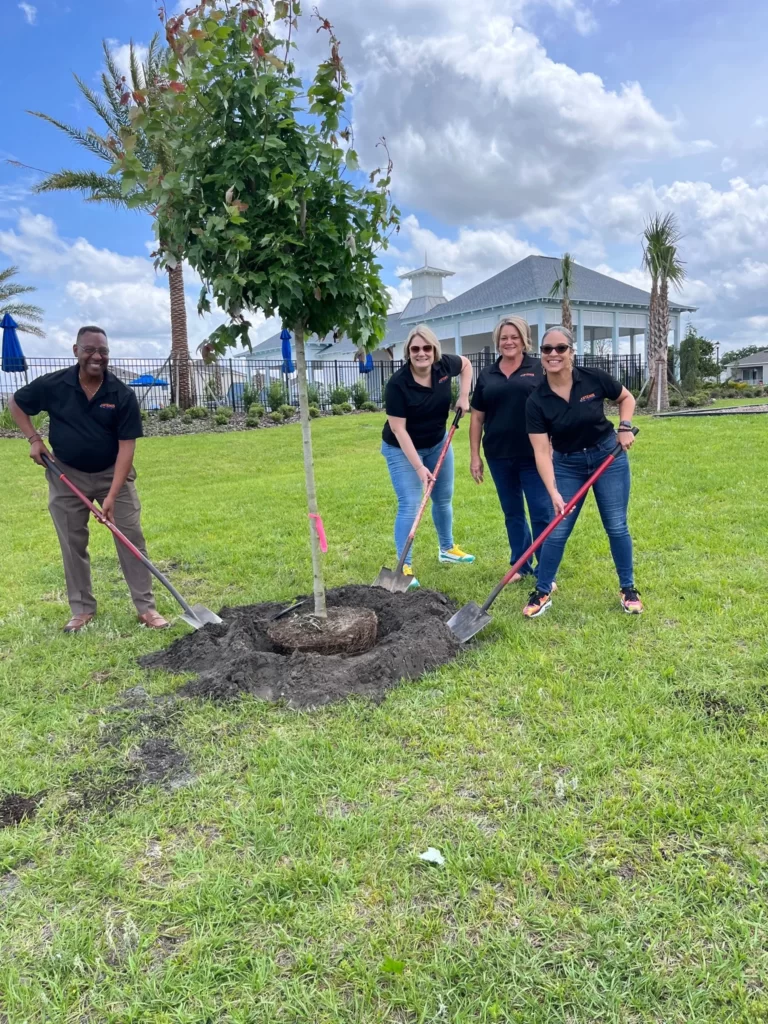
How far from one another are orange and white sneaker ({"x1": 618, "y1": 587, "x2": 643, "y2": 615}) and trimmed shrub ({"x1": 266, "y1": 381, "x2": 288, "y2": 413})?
1679 cm

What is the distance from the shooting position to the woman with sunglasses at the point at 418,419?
486 centimetres

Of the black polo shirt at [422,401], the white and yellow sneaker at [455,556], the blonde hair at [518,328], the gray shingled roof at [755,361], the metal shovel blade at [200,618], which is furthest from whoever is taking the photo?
the gray shingled roof at [755,361]

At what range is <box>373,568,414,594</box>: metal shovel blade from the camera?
4934 millimetres

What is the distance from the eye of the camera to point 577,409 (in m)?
4.18

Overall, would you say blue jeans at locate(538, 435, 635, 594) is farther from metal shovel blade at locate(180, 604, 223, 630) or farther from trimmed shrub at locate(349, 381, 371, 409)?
trimmed shrub at locate(349, 381, 371, 409)

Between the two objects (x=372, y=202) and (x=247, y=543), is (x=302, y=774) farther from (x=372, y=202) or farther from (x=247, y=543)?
(x=247, y=543)

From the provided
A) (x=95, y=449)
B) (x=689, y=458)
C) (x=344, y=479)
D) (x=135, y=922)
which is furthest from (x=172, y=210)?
(x=689, y=458)

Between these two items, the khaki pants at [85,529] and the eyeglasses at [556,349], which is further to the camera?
the khaki pants at [85,529]

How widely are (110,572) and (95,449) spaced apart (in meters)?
1.95

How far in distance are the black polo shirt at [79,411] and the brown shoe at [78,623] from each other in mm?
1118

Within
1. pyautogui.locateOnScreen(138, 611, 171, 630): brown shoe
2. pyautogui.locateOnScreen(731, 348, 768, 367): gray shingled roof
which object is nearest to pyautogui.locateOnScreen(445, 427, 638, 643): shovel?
pyautogui.locateOnScreen(138, 611, 171, 630): brown shoe

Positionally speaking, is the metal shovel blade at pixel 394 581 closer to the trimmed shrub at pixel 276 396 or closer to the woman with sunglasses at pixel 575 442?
the woman with sunglasses at pixel 575 442

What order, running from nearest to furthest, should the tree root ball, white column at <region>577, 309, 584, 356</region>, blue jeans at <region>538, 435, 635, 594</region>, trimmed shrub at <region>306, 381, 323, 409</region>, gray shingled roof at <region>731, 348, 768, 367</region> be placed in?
the tree root ball → blue jeans at <region>538, 435, 635, 594</region> → trimmed shrub at <region>306, 381, 323, 409</region> → white column at <region>577, 309, 584, 356</region> → gray shingled roof at <region>731, 348, 768, 367</region>

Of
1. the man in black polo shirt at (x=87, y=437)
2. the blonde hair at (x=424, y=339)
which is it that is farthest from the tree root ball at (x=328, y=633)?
the blonde hair at (x=424, y=339)
